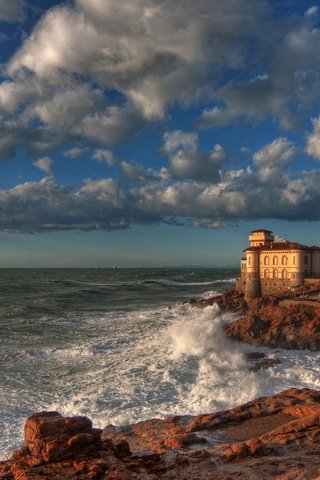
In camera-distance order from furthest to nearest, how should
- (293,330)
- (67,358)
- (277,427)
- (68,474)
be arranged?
(293,330), (67,358), (277,427), (68,474)

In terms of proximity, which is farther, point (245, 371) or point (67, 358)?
point (67, 358)

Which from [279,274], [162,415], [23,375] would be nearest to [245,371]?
[162,415]

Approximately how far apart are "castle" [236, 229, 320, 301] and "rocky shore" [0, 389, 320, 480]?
123 ft

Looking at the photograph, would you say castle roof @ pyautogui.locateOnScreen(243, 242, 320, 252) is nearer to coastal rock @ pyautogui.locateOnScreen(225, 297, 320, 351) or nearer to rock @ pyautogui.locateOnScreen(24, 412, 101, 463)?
coastal rock @ pyautogui.locateOnScreen(225, 297, 320, 351)

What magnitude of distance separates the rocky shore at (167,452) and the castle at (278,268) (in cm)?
3760

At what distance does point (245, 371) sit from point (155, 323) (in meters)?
19.3

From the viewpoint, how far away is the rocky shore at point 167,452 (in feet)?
37.9

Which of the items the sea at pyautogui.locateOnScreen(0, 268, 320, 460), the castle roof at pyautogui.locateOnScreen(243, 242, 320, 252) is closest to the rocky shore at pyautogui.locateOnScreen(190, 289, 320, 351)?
the sea at pyautogui.locateOnScreen(0, 268, 320, 460)

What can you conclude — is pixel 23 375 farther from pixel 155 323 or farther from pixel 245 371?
pixel 155 323

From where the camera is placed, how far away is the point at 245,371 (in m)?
25.3

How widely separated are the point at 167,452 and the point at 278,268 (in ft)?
139

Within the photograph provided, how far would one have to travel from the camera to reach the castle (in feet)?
173

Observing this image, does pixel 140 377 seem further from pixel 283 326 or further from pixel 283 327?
pixel 283 326

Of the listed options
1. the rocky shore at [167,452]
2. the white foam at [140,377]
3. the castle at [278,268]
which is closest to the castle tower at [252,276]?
the castle at [278,268]
